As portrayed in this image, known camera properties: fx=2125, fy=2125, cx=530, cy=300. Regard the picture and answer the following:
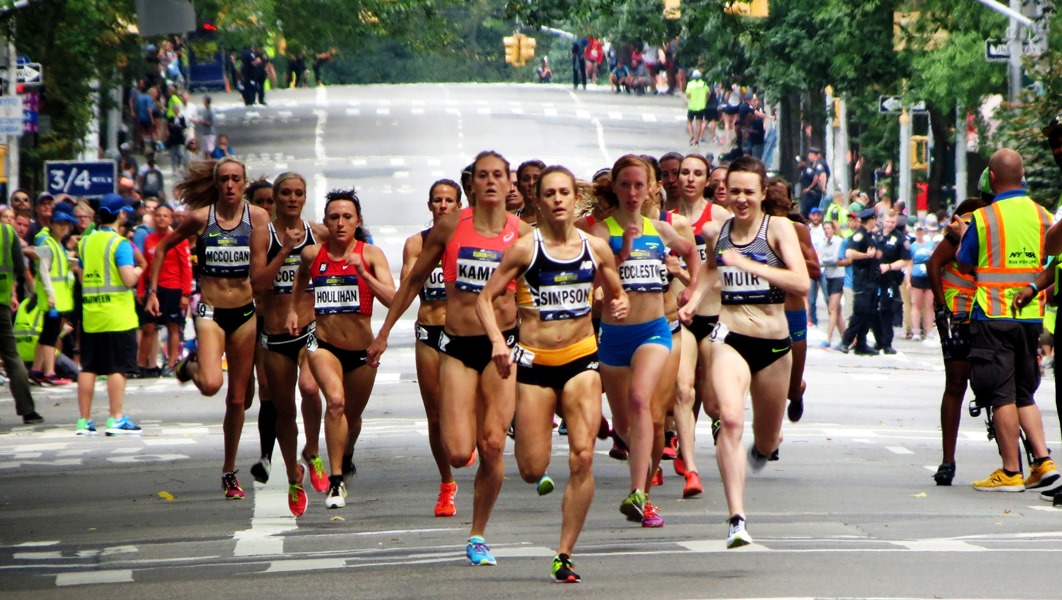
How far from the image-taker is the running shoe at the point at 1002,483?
1338 cm

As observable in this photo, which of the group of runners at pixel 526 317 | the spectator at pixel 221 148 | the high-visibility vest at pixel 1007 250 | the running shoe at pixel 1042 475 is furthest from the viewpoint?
the spectator at pixel 221 148

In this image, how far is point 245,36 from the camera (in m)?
37.6

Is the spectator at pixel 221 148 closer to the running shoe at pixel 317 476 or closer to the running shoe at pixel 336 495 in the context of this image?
the running shoe at pixel 317 476

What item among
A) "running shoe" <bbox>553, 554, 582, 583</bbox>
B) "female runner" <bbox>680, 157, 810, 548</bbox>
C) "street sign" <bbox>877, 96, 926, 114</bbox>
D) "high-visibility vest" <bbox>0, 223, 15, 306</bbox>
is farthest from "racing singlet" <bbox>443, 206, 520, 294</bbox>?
"street sign" <bbox>877, 96, 926, 114</bbox>

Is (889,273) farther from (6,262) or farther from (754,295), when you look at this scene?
(754,295)

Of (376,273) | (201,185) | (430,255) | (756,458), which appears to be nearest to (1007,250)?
(756,458)

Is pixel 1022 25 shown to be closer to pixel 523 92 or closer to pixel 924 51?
pixel 924 51

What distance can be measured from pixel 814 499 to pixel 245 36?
26.2 metres

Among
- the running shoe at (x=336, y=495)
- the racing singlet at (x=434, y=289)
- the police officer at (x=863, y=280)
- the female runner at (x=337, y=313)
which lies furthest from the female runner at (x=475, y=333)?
the police officer at (x=863, y=280)

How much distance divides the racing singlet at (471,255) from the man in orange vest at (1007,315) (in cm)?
370

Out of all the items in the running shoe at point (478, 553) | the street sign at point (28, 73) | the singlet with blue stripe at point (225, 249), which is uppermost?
the street sign at point (28, 73)

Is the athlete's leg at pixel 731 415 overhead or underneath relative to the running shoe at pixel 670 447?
overhead

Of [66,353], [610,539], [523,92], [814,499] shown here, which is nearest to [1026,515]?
[814,499]

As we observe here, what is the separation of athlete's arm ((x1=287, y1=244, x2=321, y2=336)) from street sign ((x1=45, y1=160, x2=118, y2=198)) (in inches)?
747
